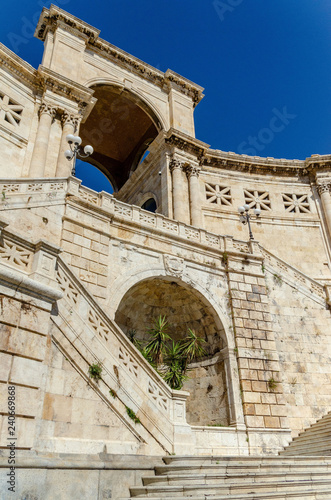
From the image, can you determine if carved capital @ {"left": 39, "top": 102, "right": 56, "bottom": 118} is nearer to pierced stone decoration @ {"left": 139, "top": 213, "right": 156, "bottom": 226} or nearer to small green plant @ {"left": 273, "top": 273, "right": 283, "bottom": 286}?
pierced stone decoration @ {"left": 139, "top": 213, "right": 156, "bottom": 226}

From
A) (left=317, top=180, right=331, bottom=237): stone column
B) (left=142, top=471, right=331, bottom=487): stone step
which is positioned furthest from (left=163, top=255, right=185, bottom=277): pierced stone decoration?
(left=317, top=180, right=331, bottom=237): stone column

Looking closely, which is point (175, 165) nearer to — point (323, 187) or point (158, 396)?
point (323, 187)

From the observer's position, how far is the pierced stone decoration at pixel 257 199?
87.6 ft

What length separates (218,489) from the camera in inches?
235

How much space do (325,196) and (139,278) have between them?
1926cm

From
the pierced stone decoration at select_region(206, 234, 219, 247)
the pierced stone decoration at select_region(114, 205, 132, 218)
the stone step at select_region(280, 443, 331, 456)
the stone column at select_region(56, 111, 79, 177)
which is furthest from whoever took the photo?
the stone column at select_region(56, 111, 79, 177)

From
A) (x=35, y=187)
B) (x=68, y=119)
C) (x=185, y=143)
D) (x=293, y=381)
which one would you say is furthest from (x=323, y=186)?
(x=35, y=187)

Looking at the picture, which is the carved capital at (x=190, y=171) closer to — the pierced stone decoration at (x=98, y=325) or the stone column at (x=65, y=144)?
the stone column at (x=65, y=144)

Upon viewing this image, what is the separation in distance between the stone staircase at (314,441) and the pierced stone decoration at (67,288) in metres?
7.04

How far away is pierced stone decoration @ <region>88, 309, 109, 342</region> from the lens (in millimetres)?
7863

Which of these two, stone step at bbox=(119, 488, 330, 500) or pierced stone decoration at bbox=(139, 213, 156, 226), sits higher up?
pierced stone decoration at bbox=(139, 213, 156, 226)

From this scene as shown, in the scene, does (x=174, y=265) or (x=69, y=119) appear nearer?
(x=174, y=265)

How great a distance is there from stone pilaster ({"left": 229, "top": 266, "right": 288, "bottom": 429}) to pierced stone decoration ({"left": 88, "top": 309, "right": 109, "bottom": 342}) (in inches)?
252

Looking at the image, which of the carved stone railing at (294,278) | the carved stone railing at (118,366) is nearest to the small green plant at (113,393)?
the carved stone railing at (118,366)
